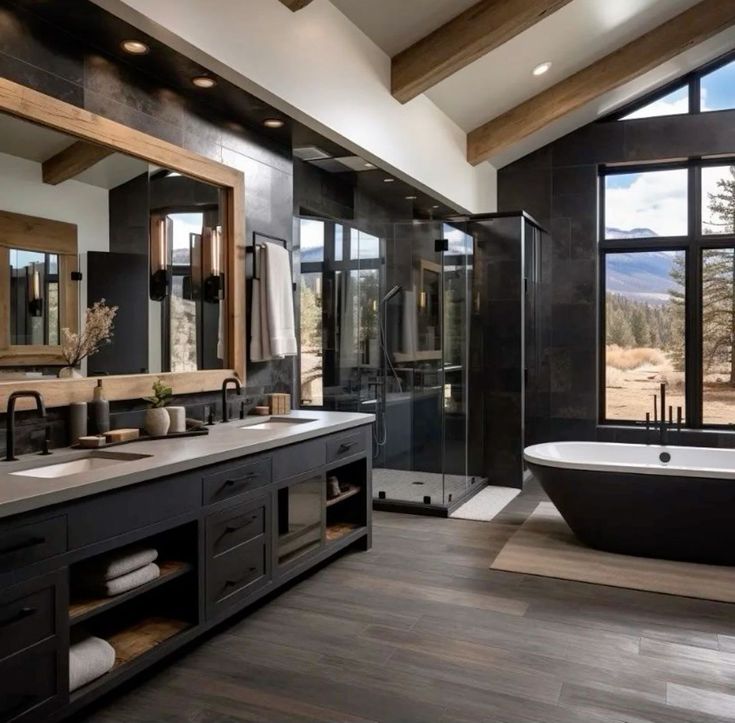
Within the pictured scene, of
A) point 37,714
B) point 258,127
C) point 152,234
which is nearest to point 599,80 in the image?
point 258,127

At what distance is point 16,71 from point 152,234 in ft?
3.17

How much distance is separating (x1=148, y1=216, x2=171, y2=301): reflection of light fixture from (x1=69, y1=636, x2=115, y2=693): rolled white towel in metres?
1.66

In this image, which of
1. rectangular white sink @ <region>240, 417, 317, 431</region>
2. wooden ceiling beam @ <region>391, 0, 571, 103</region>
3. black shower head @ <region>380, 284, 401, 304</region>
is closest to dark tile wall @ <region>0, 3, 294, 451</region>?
rectangular white sink @ <region>240, 417, 317, 431</region>

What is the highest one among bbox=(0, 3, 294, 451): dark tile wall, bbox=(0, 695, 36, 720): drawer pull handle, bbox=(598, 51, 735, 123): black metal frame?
bbox=(598, 51, 735, 123): black metal frame

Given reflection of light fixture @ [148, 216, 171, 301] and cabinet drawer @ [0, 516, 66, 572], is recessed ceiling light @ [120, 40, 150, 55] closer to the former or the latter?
reflection of light fixture @ [148, 216, 171, 301]

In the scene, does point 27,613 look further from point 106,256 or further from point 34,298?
point 106,256

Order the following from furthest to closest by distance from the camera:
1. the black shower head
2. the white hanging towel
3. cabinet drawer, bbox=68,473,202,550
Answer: the black shower head
the white hanging towel
cabinet drawer, bbox=68,473,202,550

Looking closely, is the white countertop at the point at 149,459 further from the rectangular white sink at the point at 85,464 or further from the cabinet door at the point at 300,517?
the cabinet door at the point at 300,517

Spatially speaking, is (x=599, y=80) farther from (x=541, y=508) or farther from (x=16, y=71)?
(x=16, y=71)

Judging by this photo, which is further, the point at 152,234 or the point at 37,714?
the point at 152,234

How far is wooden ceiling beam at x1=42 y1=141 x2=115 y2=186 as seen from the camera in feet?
9.22

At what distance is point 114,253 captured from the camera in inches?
123

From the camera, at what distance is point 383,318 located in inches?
216

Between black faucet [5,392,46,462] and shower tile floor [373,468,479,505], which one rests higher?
black faucet [5,392,46,462]
